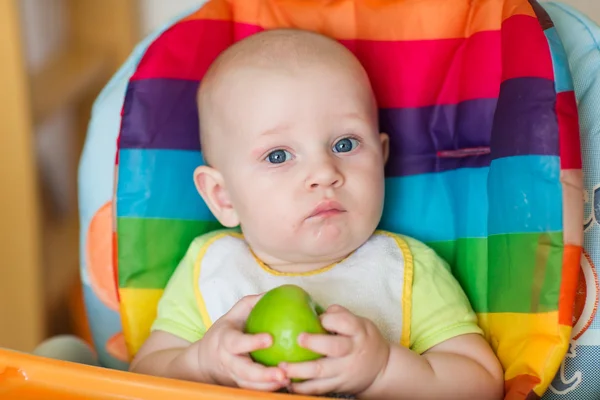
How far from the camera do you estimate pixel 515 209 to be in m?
0.90

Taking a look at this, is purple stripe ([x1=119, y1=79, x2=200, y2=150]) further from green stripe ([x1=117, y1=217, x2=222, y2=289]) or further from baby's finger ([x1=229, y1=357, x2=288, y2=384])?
baby's finger ([x1=229, y1=357, x2=288, y2=384])

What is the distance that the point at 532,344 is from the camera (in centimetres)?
87

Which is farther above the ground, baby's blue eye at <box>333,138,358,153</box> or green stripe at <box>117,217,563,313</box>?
baby's blue eye at <box>333,138,358,153</box>

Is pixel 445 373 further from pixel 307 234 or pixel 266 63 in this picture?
pixel 266 63

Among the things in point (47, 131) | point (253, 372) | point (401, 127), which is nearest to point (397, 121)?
point (401, 127)

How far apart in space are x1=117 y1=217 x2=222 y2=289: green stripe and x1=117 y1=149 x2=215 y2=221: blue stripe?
12 millimetres

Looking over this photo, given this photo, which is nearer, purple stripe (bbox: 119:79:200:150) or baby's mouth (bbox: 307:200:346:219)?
baby's mouth (bbox: 307:200:346:219)

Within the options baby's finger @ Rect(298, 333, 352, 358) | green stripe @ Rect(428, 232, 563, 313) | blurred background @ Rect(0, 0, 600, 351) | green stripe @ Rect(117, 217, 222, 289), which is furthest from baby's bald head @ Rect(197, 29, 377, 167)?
blurred background @ Rect(0, 0, 600, 351)

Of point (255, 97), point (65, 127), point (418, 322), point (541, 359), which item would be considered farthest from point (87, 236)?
point (65, 127)

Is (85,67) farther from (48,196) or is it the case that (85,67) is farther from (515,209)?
(515,209)

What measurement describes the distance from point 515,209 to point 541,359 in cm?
16

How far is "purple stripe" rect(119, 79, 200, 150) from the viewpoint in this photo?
1.06 m

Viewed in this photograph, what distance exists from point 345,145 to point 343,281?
16 centimetres

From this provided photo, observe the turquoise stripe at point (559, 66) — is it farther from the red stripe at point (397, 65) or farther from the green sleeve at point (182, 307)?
the green sleeve at point (182, 307)
